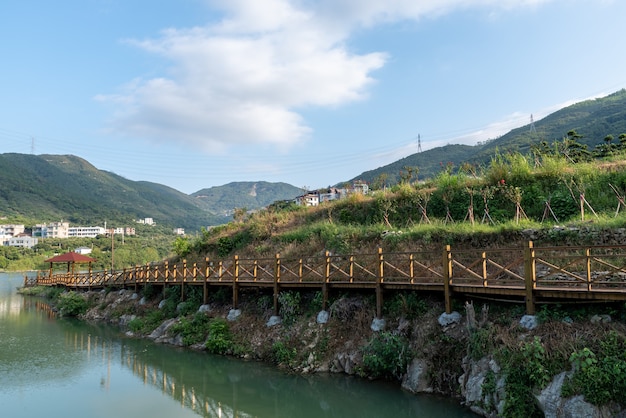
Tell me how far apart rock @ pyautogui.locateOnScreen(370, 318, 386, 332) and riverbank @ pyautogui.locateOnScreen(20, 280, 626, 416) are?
32mm

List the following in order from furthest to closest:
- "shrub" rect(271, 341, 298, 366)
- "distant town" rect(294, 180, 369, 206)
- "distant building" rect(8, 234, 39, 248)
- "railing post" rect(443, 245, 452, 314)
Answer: "distant building" rect(8, 234, 39, 248)
"distant town" rect(294, 180, 369, 206)
"shrub" rect(271, 341, 298, 366)
"railing post" rect(443, 245, 452, 314)

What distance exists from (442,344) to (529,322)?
2.26 meters

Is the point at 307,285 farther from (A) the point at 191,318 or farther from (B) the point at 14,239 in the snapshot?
(B) the point at 14,239

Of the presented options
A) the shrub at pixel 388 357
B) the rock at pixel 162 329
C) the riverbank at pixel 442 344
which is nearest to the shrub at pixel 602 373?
the riverbank at pixel 442 344

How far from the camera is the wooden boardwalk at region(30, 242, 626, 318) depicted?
362 inches

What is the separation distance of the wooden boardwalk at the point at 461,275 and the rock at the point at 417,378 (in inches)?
65.8

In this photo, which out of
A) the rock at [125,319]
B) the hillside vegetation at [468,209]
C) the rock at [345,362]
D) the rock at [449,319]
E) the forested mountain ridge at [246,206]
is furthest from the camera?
the forested mountain ridge at [246,206]

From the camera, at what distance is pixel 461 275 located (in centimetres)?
1280

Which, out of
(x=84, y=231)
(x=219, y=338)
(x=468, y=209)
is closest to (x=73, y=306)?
(x=219, y=338)

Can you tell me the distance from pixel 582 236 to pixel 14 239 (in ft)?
446

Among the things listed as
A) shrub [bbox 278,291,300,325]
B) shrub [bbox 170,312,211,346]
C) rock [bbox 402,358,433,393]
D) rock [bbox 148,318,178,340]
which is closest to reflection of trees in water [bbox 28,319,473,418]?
rock [bbox 402,358,433,393]

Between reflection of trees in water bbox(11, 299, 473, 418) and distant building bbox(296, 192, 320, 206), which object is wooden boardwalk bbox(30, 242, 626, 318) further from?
distant building bbox(296, 192, 320, 206)

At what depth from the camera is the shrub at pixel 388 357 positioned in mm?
11219

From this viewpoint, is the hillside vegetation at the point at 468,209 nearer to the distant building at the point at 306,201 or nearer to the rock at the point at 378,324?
the rock at the point at 378,324
